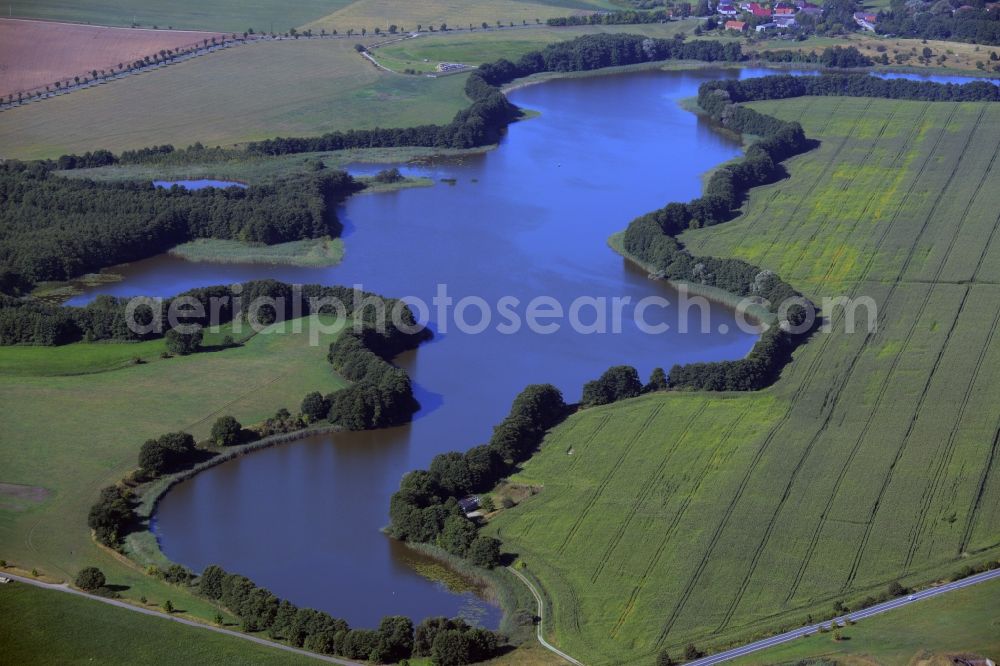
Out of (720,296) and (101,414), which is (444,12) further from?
(101,414)

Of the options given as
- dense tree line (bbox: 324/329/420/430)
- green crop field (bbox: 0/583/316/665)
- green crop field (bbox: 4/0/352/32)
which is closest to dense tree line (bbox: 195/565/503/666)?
green crop field (bbox: 0/583/316/665)

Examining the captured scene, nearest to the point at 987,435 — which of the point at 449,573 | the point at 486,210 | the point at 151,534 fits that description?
the point at 449,573

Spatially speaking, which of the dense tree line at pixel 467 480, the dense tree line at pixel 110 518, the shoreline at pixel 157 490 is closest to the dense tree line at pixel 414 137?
the shoreline at pixel 157 490

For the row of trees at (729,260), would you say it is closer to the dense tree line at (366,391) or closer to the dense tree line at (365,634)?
the dense tree line at (366,391)

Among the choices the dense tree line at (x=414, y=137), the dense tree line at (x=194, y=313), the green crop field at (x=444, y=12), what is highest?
the green crop field at (x=444, y=12)

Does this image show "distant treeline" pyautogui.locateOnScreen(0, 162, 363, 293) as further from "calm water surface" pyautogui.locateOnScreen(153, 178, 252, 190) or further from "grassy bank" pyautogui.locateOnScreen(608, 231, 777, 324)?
"grassy bank" pyautogui.locateOnScreen(608, 231, 777, 324)

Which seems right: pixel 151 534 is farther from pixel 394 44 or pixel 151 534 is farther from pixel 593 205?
pixel 394 44

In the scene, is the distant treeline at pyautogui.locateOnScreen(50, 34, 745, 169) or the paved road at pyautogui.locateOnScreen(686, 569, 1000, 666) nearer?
the paved road at pyautogui.locateOnScreen(686, 569, 1000, 666)
